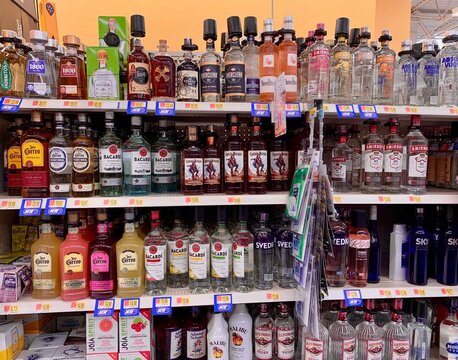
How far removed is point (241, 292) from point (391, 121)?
1.15 metres

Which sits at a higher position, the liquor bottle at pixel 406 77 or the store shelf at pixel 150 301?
the liquor bottle at pixel 406 77

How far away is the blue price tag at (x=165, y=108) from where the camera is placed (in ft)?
5.37

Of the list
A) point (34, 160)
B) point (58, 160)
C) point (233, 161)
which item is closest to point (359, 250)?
point (233, 161)

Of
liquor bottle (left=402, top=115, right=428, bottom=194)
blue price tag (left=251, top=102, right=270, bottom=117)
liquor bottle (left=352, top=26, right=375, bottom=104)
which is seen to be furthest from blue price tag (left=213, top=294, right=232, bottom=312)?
liquor bottle (left=352, top=26, right=375, bottom=104)

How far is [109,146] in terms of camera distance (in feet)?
5.56

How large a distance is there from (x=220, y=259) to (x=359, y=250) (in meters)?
0.71

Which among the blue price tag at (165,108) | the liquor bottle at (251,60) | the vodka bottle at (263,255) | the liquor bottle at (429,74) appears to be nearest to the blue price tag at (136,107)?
the blue price tag at (165,108)

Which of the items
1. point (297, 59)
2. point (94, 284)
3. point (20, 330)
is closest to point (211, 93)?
point (297, 59)

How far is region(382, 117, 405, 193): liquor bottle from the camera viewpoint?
6.01 feet

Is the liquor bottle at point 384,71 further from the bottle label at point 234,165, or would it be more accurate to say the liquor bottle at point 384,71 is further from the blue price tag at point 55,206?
the blue price tag at point 55,206

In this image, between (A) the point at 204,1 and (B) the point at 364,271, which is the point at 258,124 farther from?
(A) the point at 204,1

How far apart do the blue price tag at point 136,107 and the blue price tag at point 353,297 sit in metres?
1.31

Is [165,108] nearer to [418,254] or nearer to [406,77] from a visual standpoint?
[406,77]

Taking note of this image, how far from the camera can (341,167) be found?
1877 mm
